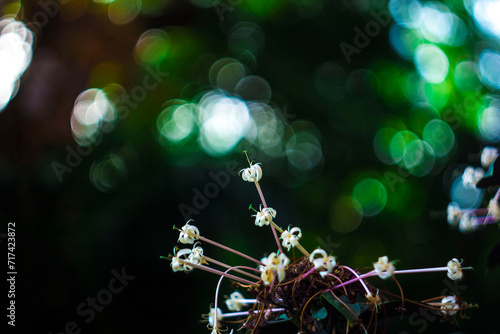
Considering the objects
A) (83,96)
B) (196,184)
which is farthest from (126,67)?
(196,184)

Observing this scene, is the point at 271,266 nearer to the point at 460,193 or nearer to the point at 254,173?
the point at 254,173

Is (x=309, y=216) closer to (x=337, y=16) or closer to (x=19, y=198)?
(x=337, y=16)

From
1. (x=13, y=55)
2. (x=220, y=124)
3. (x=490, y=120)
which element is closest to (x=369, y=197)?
(x=490, y=120)

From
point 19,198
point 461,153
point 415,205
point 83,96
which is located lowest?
point 415,205

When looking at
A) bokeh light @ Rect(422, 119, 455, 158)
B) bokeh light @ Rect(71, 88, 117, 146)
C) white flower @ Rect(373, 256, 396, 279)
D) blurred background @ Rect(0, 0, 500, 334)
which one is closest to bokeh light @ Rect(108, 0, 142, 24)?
blurred background @ Rect(0, 0, 500, 334)

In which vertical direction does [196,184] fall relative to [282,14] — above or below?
below

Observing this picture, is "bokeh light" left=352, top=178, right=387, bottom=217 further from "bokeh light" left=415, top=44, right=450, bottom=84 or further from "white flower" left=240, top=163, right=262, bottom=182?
"white flower" left=240, top=163, right=262, bottom=182

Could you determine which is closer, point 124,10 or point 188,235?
point 188,235

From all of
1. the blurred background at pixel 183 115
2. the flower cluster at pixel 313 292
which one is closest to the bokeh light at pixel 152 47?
the blurred background at pixel 183 115
